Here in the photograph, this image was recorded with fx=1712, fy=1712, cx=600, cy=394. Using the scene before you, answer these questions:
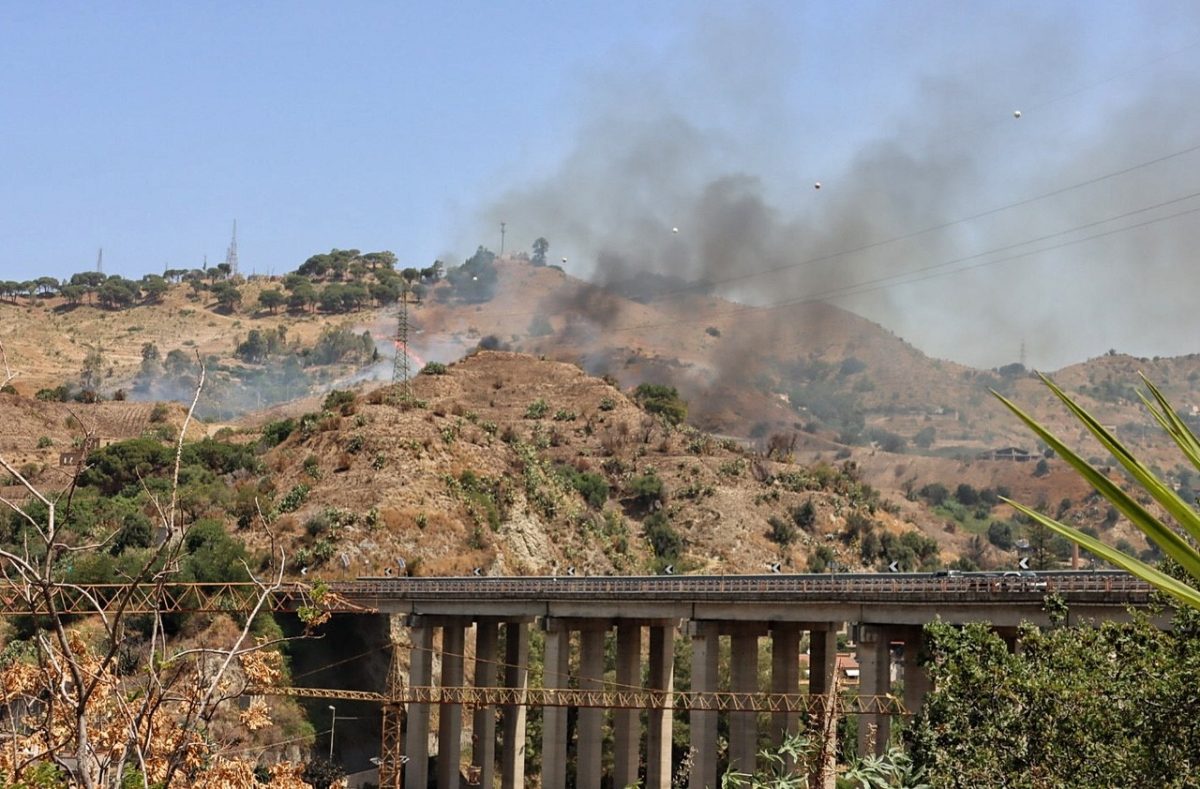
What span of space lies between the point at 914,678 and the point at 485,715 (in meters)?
27.3

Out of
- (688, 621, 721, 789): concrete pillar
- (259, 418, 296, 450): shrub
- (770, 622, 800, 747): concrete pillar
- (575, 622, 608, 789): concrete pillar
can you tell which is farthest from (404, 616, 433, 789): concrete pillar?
(259, 418, 296, 450): shrub

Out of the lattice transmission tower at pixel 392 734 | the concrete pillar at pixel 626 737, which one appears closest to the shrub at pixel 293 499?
the lattice transmission tower at pixel 392 734

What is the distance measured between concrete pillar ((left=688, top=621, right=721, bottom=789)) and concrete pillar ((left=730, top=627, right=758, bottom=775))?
0.96 m

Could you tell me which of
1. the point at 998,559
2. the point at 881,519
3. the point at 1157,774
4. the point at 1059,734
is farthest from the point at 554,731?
the point at 998,559

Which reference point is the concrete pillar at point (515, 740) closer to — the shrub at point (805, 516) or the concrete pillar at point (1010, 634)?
the concrete pillar at point (1010, 634)

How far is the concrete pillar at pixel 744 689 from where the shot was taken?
7769 centimetres

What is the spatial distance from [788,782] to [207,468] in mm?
133730

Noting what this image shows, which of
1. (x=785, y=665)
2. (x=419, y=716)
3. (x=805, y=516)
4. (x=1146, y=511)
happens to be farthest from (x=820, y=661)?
(x=1146, y=511)

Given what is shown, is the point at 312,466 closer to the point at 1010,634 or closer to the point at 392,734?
the point at 392,734

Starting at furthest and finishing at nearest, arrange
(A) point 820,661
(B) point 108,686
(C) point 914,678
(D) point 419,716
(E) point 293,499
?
(E) point 293,499 → (D) point 419,716 → (A) point 820,661 → (C) point 914,678 → (B) point 108,686

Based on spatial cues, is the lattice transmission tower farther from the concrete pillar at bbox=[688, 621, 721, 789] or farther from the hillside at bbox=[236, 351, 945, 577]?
the hillside at bbox=[236, 351, 945, 577]

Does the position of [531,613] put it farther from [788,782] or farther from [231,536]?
[788,782]

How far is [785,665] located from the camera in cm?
8206

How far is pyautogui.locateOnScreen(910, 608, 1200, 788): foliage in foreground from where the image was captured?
4091 cm
